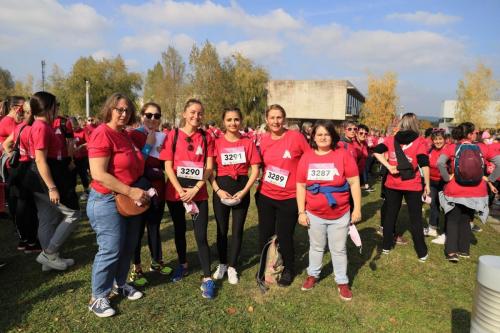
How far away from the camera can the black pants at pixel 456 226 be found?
4816mm

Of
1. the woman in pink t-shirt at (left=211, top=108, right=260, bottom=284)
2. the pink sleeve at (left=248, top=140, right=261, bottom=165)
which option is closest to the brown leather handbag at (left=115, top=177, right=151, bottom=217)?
the woman in pink t-shirt at (left=211, top=108, right=260, bottom=284)

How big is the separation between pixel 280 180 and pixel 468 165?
278 centimetres

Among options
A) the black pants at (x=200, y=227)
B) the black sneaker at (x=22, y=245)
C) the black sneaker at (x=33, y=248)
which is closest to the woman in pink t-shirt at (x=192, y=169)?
the black pants at (x=200, y=227)

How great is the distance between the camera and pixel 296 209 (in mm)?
3752

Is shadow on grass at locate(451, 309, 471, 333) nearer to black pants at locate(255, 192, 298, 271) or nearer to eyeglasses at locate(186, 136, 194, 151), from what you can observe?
black pants at locate(255, 192, 298, 271)

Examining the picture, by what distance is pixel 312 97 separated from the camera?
155ft

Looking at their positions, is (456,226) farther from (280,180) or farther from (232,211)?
(232,211)

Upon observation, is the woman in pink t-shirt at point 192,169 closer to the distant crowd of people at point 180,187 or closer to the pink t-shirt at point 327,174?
the distant crowd of people at point 180,187

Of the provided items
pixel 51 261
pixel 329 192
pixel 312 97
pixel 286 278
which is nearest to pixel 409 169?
pixel 329 192

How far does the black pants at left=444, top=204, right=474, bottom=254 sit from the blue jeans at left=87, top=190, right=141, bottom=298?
4.30 m

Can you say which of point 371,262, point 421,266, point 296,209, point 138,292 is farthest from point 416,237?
point 138,292

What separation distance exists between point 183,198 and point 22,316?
1809mm

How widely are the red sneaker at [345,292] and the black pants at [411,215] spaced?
1.68 metres

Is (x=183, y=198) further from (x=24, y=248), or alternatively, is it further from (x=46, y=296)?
(x=24, y=248)
